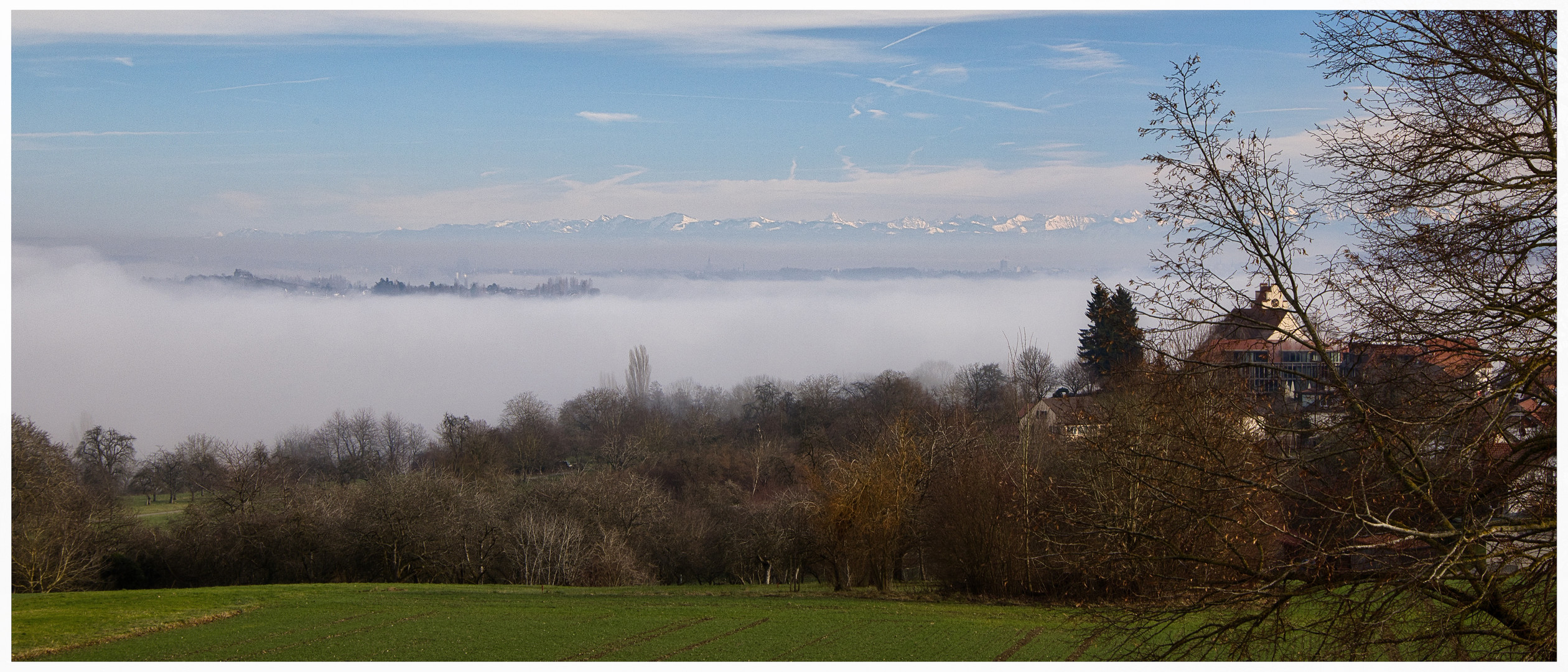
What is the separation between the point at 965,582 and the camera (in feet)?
109

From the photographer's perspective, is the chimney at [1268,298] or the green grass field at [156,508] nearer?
the chimney at [1268,298]

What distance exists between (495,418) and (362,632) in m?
68.2

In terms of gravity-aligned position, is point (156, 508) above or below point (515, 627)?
below

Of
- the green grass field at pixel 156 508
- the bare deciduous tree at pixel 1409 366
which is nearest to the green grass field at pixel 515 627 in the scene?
the bare deciduous tree at pixel 1409 366

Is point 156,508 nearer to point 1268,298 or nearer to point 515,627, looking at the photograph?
point 515,627

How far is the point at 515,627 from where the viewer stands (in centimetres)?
2447

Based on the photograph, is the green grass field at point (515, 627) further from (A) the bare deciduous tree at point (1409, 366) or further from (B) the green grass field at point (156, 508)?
(B) the green grass field at point (156, 508)

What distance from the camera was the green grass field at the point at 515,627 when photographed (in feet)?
67.1

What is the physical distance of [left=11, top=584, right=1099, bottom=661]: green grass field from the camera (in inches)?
805

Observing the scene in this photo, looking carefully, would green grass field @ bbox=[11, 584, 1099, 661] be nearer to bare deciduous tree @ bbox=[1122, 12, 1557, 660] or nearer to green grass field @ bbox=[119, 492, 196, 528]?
bare deciduous tree @ bbox=[1122, 12, 1557, 660]

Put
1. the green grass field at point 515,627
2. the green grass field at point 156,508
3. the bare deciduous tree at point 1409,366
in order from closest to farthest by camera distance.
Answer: the bare deciduous tree at point 1409,366 → the green grass field at point 515,627 → the green grass field at point 156,508

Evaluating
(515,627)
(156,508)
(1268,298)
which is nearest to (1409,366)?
(1268,298)

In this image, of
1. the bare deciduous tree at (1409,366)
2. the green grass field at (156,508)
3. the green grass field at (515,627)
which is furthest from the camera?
the green grass field at (156,508)

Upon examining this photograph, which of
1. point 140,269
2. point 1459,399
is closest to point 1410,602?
point 1459,399
